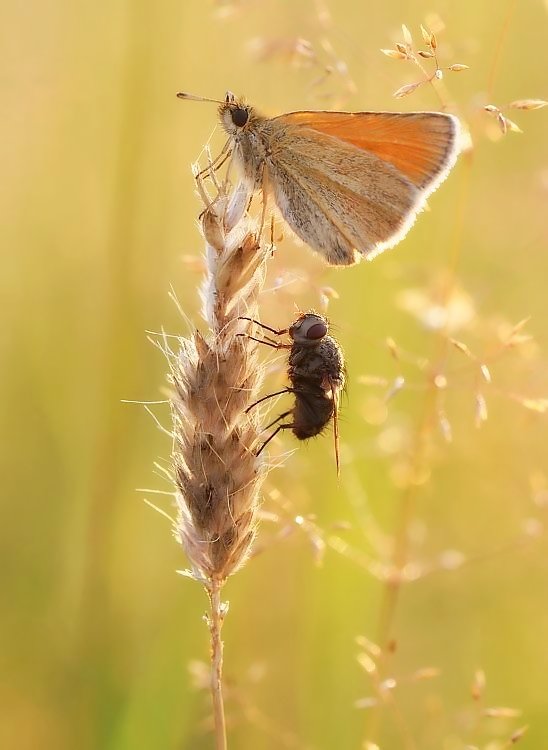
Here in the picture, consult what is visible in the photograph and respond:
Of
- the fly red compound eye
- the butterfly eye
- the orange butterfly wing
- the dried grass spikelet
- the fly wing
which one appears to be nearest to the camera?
the dried grass spikelet

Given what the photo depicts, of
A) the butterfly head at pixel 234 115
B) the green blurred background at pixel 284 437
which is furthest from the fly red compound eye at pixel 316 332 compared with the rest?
the butterfly head at pixel 234 115

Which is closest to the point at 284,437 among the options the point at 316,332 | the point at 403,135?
the point at 316,332

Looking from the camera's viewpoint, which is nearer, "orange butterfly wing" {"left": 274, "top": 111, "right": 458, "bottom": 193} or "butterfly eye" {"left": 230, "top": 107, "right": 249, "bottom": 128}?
"orange butterfly wing" {"left": 274, "top": 111, "right": 458, "bottom": 193}

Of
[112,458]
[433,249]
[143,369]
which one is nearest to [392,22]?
[433,249]

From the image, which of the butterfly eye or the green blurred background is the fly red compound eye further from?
the butterfly eye

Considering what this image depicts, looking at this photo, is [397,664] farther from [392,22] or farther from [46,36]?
[46,36]

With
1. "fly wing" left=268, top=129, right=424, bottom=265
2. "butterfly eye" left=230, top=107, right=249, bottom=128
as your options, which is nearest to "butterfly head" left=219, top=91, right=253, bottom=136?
"butterfly eye" left=230, top=107, right=249, bottom=128

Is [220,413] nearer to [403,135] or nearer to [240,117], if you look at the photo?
[403,135]

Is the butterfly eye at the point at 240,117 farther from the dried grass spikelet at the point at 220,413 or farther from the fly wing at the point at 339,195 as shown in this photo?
the dried grass spikelet at the point at 220,413
